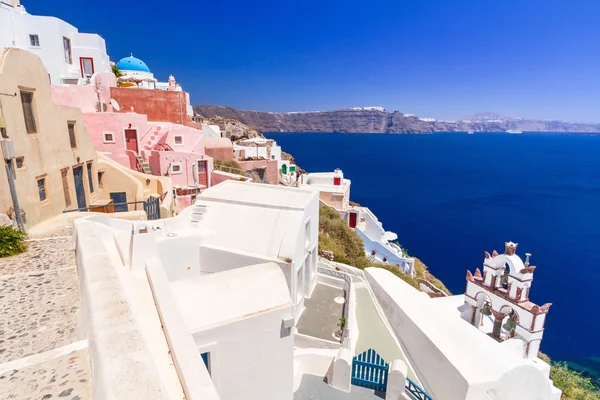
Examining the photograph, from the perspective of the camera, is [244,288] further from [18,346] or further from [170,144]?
[170,144]

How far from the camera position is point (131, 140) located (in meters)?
24.3

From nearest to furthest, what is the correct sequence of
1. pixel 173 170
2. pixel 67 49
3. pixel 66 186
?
pixel 66 186 < pixel 173 170 < pixel 67 49

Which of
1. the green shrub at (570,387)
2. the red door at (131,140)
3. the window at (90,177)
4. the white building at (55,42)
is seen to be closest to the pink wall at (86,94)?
the white building at (55,42)

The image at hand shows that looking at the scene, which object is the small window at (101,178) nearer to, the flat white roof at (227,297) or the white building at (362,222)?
the flat white roof at (227,297)

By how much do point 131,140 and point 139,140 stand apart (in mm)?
557

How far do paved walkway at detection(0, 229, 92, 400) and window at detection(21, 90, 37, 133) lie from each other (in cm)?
524

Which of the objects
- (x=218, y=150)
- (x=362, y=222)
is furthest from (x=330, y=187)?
(x=218, y=150)

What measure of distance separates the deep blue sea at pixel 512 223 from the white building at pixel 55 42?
1904 inches

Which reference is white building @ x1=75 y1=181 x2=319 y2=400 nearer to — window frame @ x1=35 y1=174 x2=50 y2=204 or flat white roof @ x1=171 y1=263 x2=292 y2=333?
flat white roof @ x1=171 y1=263 x2=292 y2=333

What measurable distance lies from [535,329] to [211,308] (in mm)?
15618

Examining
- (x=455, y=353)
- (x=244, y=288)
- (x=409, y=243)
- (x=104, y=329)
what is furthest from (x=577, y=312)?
(x=104, y=329)

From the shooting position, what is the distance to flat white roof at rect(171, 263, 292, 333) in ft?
20.2

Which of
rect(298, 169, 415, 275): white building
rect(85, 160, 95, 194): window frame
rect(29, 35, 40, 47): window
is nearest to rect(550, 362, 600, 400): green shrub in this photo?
rect(298, 169, 415, 275): white building

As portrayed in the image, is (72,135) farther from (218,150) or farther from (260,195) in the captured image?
(218,150)
